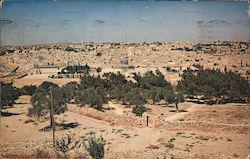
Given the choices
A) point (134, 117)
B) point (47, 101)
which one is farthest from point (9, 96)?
point (134, 117)

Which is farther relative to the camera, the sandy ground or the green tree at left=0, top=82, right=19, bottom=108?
the green tree at left=0, top=82, right=19, bottom=108

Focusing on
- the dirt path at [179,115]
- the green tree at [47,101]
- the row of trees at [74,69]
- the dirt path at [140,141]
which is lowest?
the dirt path at [140,141]

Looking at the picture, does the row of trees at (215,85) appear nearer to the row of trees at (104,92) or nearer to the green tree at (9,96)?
the row of trees at (104,92)

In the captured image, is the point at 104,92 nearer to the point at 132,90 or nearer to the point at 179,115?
the point at 132,90

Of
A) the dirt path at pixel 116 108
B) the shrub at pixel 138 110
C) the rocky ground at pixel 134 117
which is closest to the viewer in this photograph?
the rocky ground at pixel 134 117

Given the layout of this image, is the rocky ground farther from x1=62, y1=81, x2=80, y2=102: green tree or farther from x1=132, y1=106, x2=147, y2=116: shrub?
x1=132, y1=106, x2=147, y2=116: shrub

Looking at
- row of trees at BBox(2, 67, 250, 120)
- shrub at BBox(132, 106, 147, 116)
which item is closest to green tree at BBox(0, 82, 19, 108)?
row of trees at BBox(2, 67, 250, 120)

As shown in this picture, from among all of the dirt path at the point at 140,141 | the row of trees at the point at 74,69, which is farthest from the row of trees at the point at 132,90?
the dirt path at the point at 140,141

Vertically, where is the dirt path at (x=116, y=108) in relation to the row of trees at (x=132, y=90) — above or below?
below

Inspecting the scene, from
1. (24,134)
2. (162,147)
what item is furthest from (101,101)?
(162,147)
